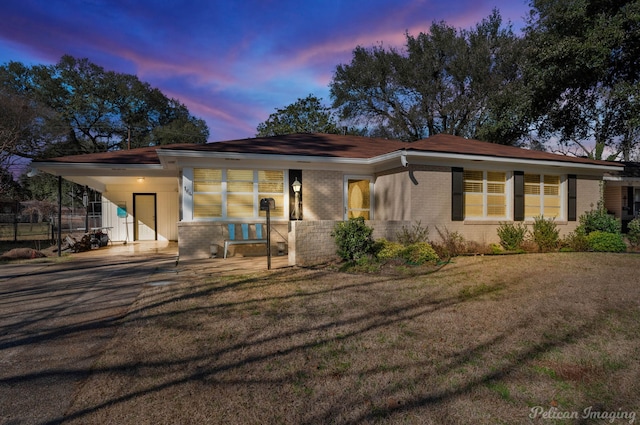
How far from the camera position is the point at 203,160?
34.1ft

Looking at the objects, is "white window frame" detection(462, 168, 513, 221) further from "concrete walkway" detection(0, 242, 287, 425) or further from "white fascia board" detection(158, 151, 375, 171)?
"concrete walkway" detection(0, 242, 287, 425)

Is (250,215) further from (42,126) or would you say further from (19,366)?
(42,126)

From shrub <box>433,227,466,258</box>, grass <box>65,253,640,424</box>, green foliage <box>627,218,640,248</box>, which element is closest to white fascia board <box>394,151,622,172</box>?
green foliage <box>627,218,640,248</box>

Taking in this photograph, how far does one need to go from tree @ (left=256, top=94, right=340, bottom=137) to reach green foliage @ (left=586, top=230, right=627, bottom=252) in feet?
68.8

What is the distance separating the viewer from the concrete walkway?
9.47 feet

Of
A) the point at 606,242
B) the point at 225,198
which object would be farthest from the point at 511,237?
the point at 225,198

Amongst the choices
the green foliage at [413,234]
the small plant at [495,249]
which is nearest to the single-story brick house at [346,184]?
the green foliage at [413,234]

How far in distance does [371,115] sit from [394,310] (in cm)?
2588

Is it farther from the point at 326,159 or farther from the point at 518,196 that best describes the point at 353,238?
the point at 518,196

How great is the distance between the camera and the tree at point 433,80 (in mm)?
24797

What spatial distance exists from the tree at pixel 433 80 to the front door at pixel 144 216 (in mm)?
17900

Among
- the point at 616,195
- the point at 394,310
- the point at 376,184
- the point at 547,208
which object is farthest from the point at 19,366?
the point at 616,195

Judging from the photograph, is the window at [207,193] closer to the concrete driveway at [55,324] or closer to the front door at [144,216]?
the concrete driveway at [55,324]

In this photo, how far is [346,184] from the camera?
1211cm
